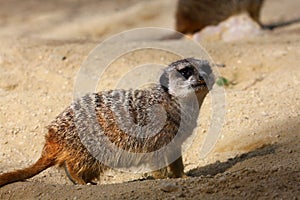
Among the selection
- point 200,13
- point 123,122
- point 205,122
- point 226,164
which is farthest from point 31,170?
point 200,13

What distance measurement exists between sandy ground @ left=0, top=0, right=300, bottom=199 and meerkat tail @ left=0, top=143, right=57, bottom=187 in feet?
0.13

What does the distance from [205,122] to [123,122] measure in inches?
36.3

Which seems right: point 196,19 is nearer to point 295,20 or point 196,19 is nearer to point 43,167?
point 295,20

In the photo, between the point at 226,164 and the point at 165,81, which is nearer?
the point at 165,81

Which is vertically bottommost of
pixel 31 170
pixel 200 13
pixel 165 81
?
pixel 200 13

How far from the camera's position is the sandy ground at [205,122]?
2.53 metres

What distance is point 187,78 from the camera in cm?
300

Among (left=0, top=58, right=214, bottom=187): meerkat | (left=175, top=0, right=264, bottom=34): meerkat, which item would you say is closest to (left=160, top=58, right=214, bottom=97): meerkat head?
(left=0, top=58, right=214, bottom=187): meerkat

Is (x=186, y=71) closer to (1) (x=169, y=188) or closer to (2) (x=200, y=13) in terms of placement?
(1) (x=169, y=188)

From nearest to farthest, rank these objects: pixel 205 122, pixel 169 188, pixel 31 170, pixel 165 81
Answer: pixel 169 188 → pixel 31 170 → pixel 165 81 → pixel 205 122

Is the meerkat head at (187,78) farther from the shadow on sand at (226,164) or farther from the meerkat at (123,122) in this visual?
the shadow on sand at (226,164)

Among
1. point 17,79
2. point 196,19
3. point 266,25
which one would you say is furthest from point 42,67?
point 266,25

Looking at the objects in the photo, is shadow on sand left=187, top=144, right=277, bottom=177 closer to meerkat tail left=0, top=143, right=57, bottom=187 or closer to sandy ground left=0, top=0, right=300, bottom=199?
sandy ground left=0, top=0, right=300, bottom=199

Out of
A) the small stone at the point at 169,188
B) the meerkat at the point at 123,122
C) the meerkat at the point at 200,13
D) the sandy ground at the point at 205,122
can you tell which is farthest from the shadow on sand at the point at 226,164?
the meerkat at the point at 200,13
